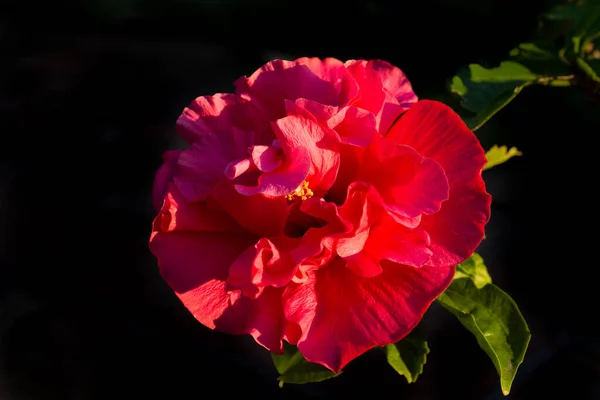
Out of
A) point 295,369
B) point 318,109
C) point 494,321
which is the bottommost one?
point 295,369

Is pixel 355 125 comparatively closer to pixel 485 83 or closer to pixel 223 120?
pixel 223 120

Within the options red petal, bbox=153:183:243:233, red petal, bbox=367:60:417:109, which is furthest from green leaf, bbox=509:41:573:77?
red petal, bbox=153:183:243:233

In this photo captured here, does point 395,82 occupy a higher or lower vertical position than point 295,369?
higher

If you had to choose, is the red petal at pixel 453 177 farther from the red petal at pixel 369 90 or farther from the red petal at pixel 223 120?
the red petal at pixel 223 120

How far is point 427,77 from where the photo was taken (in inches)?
35.0

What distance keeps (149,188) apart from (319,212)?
2.58 ft

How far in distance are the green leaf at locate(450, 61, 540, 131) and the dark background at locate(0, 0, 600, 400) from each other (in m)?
0.12

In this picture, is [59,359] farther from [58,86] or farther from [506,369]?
[506,369]

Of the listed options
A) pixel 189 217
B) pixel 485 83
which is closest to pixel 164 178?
pixel 189 217

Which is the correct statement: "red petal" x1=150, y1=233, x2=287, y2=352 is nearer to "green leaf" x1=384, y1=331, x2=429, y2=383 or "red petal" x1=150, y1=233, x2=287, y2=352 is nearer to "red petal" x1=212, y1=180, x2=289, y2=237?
"red petal" x1=212, y1=180, x2=289, y2=237

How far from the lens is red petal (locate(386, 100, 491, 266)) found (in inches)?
19.3

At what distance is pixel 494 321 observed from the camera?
583 mm

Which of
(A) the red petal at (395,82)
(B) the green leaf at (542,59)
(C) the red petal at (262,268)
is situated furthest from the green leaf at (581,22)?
(C) the red petal at (262,268)

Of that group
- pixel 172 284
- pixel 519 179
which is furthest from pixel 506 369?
pixel 519 179
